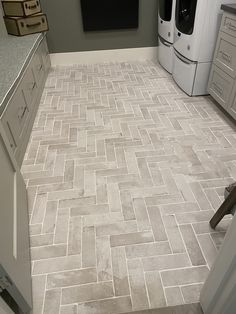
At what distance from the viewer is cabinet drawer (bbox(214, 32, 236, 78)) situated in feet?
7.17

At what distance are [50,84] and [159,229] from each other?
2734 millimetres

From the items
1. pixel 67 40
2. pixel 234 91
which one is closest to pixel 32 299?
pixel 234 91

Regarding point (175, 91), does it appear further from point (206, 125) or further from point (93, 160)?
point (93, 160)

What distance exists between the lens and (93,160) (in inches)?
80.8

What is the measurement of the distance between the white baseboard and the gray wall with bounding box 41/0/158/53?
0.06m

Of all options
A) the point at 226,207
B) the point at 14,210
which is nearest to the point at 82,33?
the point at 14,210

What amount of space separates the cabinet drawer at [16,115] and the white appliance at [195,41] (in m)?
1.88

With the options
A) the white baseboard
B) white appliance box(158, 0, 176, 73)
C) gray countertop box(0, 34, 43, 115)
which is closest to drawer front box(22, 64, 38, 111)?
gray countertop box(0, 34, 43, 115)

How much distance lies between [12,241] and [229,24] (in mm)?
2478

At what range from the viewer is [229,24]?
2186 mm

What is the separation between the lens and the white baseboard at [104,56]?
3.99 meters

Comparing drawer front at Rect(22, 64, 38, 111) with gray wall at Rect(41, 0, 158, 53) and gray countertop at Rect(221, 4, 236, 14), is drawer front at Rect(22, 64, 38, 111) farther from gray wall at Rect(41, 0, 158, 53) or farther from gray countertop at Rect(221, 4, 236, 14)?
gray countertop at Rect(221, 4, 236, 14)

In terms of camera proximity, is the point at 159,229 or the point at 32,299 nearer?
the point at 32,299

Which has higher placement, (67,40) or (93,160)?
(67,40)
